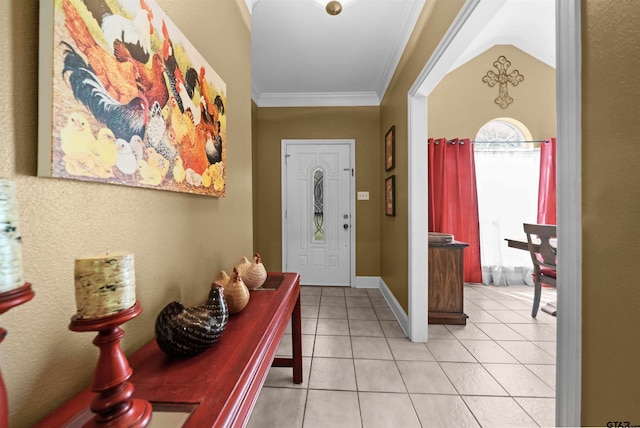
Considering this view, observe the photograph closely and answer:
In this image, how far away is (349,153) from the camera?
3.97 m

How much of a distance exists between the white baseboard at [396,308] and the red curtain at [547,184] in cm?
251

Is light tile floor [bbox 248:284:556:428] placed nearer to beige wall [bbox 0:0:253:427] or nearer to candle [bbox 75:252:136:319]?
beige wall [bbox 0:0:253:427]

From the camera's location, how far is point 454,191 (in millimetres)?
3930

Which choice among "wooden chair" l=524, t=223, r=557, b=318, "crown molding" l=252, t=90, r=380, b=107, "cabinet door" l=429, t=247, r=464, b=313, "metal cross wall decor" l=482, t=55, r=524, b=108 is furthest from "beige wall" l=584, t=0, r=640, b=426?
"metal cross wall decor" l=482, t=55, r=524, b=108

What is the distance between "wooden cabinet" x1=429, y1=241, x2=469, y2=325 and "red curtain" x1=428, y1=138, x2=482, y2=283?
4.23 feet

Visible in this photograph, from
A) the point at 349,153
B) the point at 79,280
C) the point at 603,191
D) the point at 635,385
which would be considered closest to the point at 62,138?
the point at 79,280

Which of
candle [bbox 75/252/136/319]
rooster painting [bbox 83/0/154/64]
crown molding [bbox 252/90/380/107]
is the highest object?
crown molding [bbox 252/90/380/107]

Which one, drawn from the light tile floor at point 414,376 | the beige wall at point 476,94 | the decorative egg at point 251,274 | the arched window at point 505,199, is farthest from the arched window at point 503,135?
the decorative egg at point 251,274

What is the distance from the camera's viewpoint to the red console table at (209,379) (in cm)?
58

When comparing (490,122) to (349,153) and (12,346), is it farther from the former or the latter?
(12,346)

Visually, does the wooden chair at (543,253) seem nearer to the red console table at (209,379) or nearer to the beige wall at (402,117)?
the beige wall at (402,117)

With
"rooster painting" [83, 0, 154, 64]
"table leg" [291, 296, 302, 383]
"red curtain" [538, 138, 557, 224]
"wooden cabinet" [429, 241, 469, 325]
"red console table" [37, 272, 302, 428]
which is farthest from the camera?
"red curtain" [538, 138, 557, 224]

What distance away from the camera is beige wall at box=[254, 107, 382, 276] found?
3.94m

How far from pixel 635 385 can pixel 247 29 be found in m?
2.49
